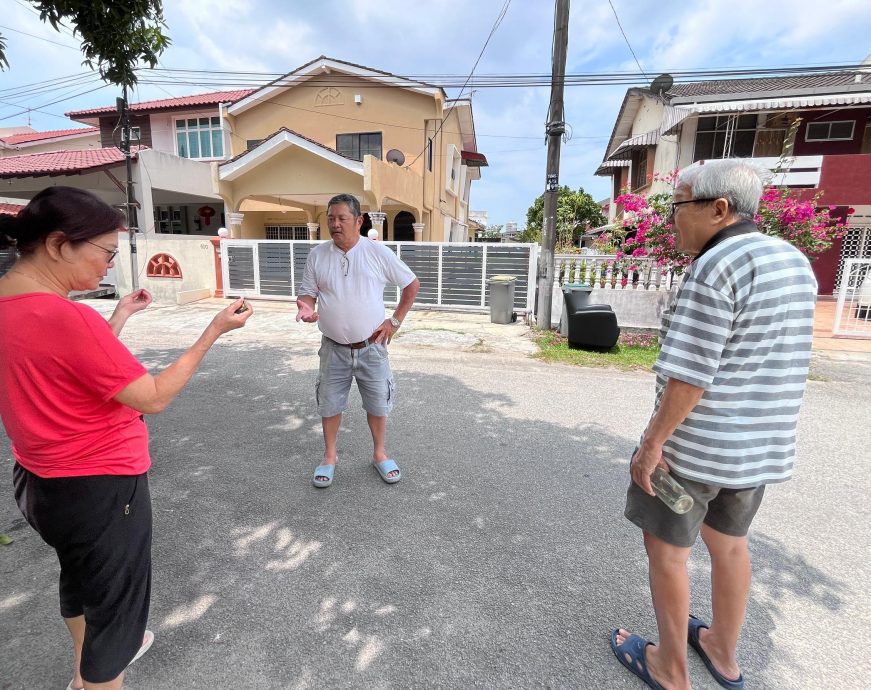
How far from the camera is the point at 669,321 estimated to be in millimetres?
1481

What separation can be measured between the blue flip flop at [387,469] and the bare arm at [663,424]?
184 cm

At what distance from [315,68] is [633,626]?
16726mm

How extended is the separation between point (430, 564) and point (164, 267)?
38.9ft

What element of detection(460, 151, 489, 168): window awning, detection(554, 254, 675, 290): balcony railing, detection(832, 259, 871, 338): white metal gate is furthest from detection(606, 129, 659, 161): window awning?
detection(554, 254, 675, 290): balcony railing

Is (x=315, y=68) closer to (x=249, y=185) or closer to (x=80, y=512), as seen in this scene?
(x=249, y=185)

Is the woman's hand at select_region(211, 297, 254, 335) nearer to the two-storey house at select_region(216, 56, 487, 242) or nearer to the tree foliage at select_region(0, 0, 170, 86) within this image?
the tree foliage at select_region(0, 0, 170, 86)

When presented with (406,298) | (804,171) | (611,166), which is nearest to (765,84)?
(804,171)

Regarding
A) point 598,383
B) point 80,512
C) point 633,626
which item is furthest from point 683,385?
point 598,383

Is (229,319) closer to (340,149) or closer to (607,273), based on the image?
(607,273)

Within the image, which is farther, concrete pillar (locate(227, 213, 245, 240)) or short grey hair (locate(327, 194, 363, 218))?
concrete pillar (locate(227, 213, 245, 240))

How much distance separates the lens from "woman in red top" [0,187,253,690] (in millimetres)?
1211

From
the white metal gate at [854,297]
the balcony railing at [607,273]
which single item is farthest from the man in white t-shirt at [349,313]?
the white metal gate at [854,297]

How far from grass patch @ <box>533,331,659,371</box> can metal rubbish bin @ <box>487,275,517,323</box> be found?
1.45m

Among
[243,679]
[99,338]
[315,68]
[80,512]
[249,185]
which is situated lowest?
[243,679]
